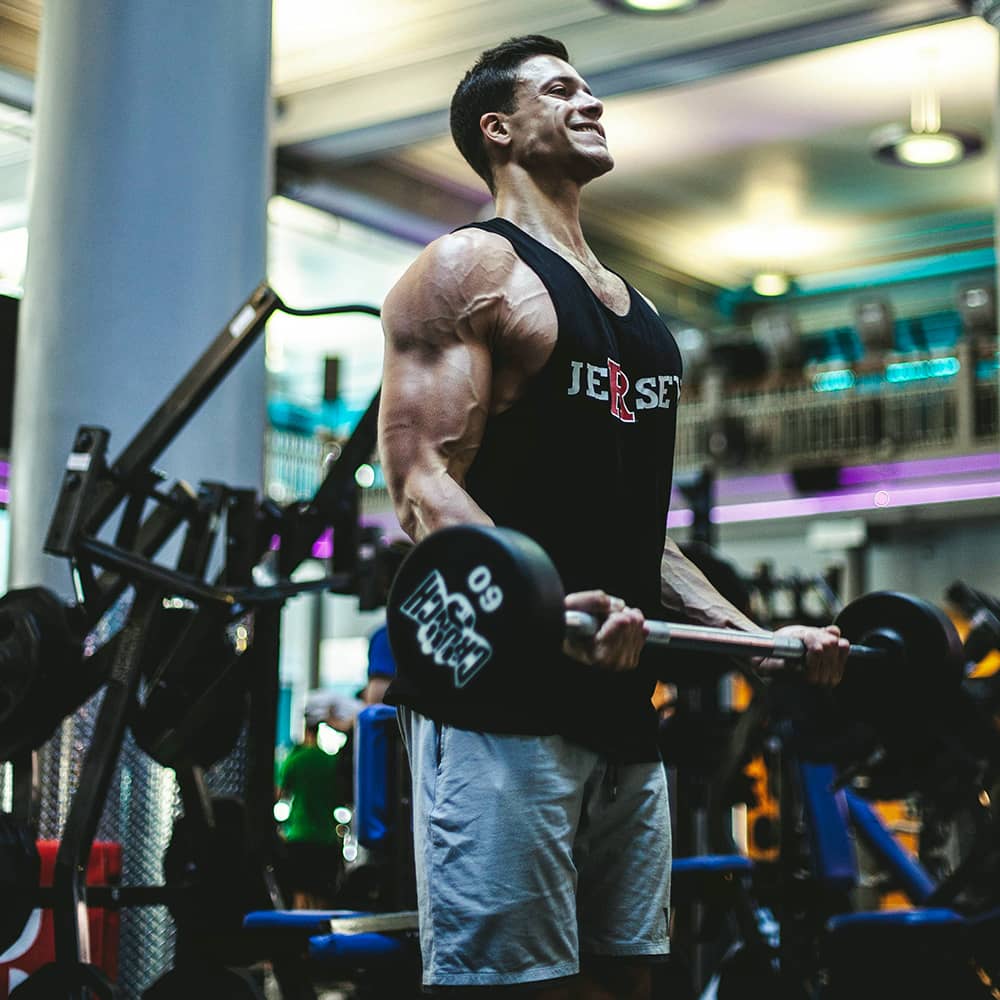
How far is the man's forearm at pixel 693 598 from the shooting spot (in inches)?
76.6

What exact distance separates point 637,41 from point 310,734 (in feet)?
15.7

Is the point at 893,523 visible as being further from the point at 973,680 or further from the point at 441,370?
the point at 441,370

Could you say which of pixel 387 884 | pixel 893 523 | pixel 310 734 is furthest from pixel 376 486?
pixel 387 884

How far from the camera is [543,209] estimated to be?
1940 mm

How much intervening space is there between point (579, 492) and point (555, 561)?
0.09 metres

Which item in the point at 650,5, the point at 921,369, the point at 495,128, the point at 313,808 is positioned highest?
the point at 650,5

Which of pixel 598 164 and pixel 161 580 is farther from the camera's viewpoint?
pixel 161 580

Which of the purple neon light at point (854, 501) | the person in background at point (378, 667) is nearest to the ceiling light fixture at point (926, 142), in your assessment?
the purple neon light at point (854, 501)

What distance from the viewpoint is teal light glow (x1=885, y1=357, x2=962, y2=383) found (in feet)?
46.4

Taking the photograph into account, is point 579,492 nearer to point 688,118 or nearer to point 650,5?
point 650,5

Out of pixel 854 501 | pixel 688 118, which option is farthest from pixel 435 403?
pixel 854 501

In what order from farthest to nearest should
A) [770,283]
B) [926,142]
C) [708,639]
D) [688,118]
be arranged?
[770,283], [688,118], [926,142], [708,639]

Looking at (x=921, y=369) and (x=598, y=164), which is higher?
(x=921, y=369)

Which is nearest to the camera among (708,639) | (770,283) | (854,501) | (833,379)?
Result: (708,639)
